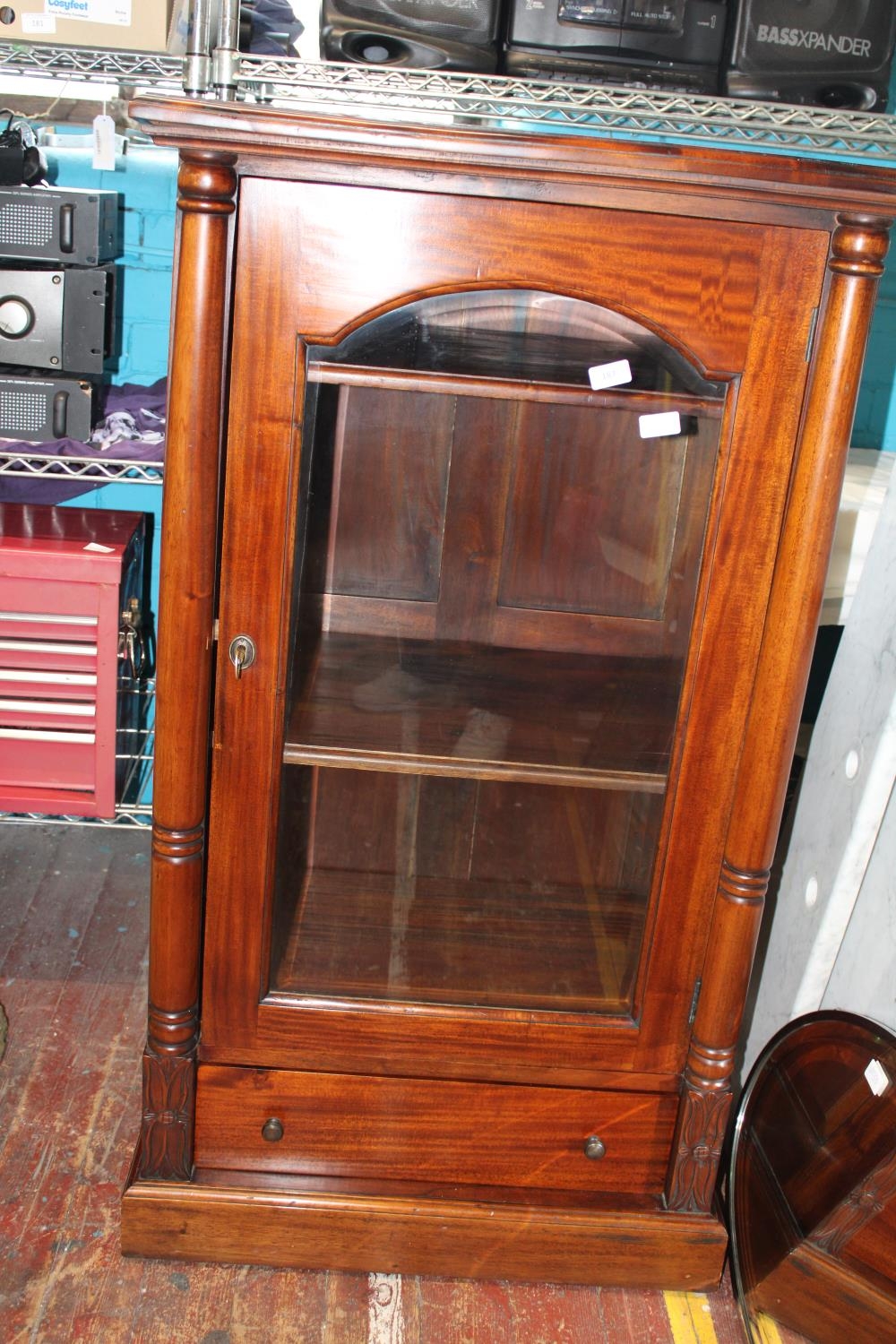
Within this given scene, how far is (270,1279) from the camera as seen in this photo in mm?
1462

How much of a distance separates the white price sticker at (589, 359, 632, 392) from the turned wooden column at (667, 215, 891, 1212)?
188mm

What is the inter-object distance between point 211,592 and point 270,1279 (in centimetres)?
86

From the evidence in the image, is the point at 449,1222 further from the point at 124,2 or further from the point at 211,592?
the point at 124,2

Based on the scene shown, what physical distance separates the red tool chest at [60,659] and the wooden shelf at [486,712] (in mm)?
655

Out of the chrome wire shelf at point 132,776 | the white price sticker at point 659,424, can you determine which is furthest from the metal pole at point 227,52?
the chrome wire shelf at point 132,776

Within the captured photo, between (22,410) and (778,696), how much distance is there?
126 cm

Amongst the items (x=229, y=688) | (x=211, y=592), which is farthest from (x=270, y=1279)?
(x=211, y=592)

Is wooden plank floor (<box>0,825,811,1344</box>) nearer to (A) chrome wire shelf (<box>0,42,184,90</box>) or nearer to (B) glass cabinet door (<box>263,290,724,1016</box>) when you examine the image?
(B) glass cabinet door (<box>263,290,724,1016</box>)

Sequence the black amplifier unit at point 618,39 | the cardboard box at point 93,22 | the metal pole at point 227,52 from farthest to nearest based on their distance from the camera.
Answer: the cardboard box at point 93,22, the black amplifier unit at point 618,39, the metal pole at point 227,52

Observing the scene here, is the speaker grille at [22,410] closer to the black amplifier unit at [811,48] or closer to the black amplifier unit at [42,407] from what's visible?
the black amplifier unit at [42,407]

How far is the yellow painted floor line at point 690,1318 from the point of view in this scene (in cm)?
144

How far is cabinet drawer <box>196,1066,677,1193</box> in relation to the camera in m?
1.44

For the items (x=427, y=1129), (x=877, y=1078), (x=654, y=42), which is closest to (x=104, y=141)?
(x=654, y=42)

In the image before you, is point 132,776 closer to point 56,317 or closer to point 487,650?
point 56,317
